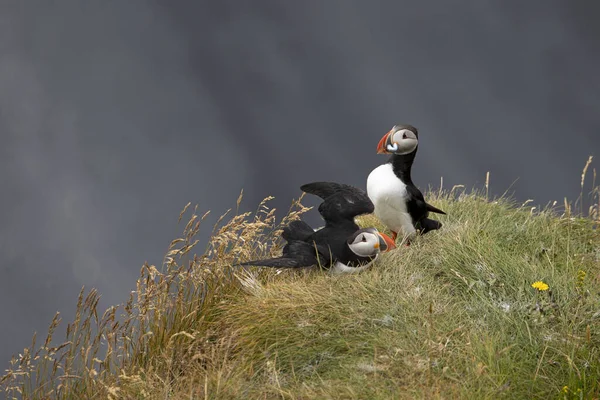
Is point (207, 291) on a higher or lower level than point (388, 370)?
higher

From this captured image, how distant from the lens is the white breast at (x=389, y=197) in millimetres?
6121

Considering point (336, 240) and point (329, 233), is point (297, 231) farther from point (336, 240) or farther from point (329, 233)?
point (336, 240)

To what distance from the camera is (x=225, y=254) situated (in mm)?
5852

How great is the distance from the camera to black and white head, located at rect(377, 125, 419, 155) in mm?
6090

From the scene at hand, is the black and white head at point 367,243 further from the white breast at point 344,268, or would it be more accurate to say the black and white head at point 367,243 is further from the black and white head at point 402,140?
the black and white head at point 402,140

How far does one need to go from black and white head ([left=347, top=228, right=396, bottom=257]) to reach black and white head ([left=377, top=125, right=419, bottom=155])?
897mm

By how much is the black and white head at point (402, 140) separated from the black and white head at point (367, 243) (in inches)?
35.3

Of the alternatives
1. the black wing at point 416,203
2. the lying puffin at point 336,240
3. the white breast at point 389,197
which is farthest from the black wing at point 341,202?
the black wing at point 416,203

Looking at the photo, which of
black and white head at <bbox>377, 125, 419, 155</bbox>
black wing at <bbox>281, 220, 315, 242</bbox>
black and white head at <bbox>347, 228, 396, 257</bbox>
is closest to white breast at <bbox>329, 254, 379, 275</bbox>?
black and white head at <bbox>347, 228, 396, 257</bbox>

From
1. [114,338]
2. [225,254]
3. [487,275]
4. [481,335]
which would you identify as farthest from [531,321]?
[114,338]

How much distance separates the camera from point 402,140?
20.0 ft

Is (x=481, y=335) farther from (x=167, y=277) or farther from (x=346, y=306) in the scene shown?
(x=167, y=277)

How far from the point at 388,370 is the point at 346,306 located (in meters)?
0.96

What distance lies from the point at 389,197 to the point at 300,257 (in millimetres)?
1059
